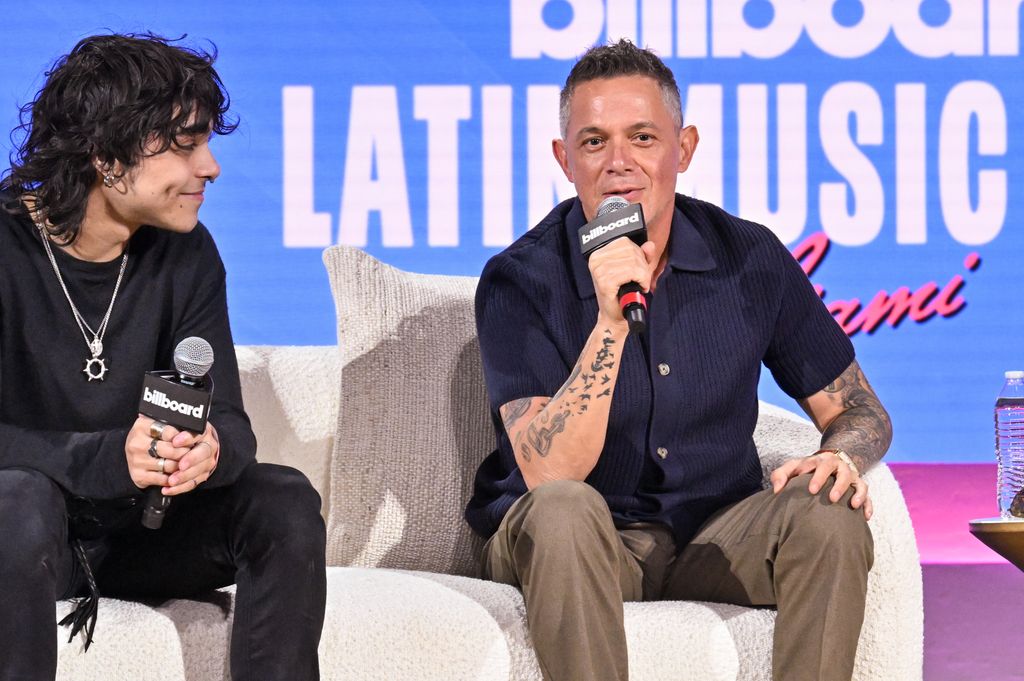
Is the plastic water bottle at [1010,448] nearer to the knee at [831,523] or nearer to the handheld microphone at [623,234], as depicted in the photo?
the knee at [831,523]

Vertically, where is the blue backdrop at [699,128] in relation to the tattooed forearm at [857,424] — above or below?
above

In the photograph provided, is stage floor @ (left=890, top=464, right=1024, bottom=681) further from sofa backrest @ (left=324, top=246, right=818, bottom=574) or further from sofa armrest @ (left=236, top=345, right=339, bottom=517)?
sofa armrest @ (left=236, top=345, right=339, bottom=517)

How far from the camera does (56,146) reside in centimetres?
192

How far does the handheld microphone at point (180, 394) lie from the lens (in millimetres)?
1632

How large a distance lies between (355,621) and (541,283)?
65cm

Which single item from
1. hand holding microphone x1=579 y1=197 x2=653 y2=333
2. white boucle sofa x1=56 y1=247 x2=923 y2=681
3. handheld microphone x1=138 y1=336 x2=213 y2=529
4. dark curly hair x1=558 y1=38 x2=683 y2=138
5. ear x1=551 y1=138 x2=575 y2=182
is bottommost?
Result: white boucle sofa x1=56 y1=247 x2=923 y2=681

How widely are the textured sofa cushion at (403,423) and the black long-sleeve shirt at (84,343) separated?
0.45m

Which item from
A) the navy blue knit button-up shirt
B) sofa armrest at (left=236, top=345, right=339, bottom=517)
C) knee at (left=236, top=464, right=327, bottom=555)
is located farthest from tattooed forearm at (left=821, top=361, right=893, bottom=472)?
sofa armrest at (left=236, top=345, right=339, bottom=517)

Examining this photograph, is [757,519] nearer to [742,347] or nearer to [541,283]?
[742,347]

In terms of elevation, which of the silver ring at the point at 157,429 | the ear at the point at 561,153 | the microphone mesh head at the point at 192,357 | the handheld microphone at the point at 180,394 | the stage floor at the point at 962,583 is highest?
the ear at the point at 561,153

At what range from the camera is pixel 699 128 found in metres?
3.46

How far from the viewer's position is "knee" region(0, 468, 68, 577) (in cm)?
160

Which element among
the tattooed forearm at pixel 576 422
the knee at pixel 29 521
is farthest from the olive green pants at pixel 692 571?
the knee at pixel 29 521

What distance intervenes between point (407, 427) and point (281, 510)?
638 millimetres
